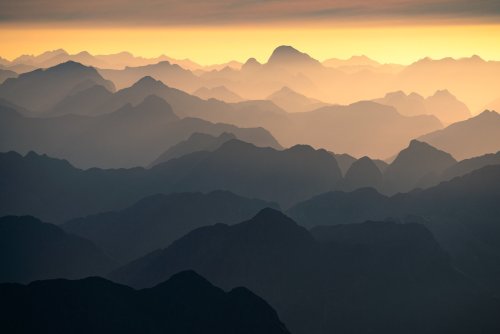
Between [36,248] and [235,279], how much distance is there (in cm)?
4405

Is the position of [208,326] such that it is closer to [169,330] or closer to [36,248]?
[169,330]

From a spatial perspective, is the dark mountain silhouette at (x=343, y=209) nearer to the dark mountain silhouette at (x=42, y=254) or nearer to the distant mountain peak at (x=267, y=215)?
the distant mountain peak at (x=267, y=215)

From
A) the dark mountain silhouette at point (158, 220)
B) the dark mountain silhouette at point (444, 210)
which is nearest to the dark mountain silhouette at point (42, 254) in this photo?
the dark mountain silhouette at point (158, 220)

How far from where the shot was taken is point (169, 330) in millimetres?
93500

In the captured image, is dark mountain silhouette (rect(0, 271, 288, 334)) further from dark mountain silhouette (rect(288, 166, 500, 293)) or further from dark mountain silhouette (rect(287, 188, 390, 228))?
dark mountain silhouette (rect(287, 188, 390, 228))

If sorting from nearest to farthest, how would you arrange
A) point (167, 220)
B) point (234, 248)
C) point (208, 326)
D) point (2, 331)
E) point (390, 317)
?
1. point (2, 331)
2. point (208, 326)
3. point (390, 317)
4. point (234, 248)
5. point (167, 220)

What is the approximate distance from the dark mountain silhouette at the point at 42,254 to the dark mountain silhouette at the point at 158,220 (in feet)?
64.2

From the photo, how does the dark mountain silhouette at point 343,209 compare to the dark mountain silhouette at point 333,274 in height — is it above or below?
above

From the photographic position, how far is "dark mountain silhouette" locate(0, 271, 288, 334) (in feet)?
300

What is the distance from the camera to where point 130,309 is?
3735 inches

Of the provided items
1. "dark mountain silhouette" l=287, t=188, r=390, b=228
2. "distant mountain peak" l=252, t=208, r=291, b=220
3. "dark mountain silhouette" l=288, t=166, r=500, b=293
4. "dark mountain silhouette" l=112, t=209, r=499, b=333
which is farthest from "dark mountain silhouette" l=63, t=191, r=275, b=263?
"distant mountain peak" l=252, t=208, r=291, b=220

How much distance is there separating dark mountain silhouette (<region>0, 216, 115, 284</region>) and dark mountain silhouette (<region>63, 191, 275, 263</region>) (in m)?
19.6

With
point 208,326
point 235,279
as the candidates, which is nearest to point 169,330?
point 208,326

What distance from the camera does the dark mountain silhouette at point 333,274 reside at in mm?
124363
